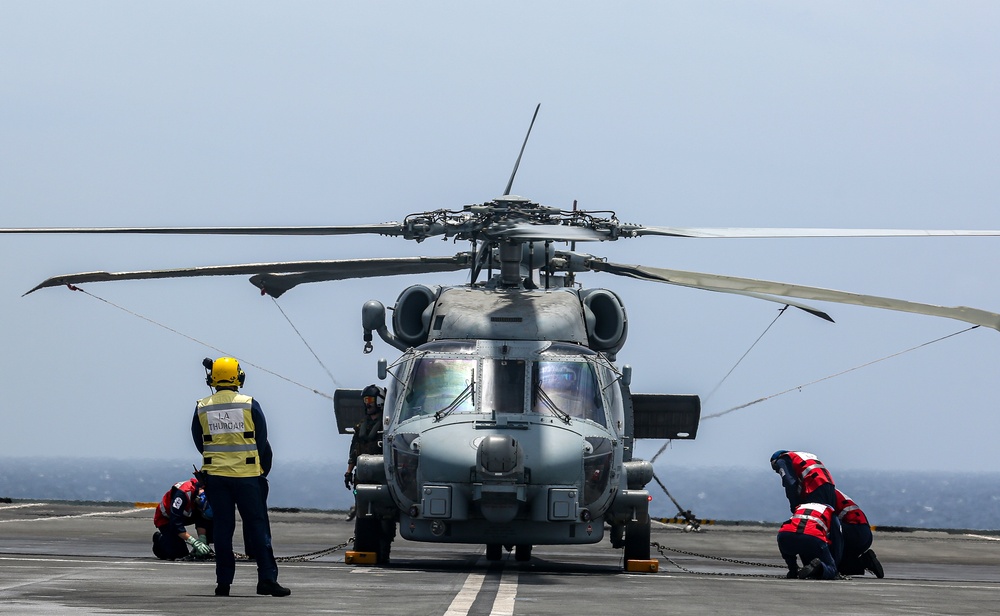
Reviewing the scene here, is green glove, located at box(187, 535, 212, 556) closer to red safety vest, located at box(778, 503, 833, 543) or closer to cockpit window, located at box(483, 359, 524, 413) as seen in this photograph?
cockpit window, located at box(483, 359, 524, 413)

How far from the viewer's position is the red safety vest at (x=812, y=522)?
1720 centimetres

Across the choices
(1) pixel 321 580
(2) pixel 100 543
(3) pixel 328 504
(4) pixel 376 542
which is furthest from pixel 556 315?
(3) pixel 328 504

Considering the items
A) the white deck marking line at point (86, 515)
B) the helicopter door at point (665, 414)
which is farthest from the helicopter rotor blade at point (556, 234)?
the white deck marking line at point (86, 515)

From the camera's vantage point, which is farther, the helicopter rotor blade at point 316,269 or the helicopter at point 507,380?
the helicopter rotor blade at point 316,269

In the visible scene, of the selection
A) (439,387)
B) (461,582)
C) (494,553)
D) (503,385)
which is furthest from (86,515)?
(461,582)

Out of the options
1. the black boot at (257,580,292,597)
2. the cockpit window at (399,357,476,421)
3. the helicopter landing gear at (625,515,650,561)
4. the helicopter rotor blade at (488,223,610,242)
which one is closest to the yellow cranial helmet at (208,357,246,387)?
the black boot at (257,580,292,597)

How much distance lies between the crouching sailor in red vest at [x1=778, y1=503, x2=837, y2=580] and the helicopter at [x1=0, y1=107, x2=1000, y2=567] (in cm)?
157

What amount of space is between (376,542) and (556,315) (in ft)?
10.8

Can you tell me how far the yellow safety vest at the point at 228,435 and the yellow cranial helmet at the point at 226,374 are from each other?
4.3 inches

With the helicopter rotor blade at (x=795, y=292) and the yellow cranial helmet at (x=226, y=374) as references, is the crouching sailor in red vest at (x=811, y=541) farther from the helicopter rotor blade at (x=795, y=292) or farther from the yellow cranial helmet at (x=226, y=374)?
the yellow cranial helmet at (x=226, y=374)

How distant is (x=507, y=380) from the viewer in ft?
57.4

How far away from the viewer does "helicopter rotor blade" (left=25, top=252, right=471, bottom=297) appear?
1856 centimetres

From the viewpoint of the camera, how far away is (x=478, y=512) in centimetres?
1648

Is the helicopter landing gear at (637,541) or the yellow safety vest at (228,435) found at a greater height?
the yellow safety vest at (228,435)
